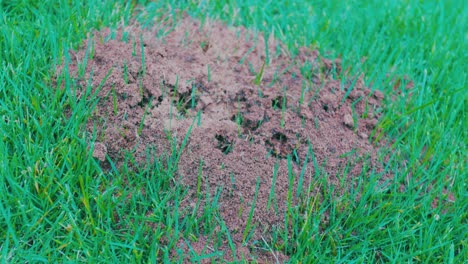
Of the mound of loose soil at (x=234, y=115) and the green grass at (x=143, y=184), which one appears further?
the mound of loose soil at (x=234, y=115)

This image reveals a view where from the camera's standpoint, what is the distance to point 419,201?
9.53ft

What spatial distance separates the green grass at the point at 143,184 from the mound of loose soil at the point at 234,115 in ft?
0.25

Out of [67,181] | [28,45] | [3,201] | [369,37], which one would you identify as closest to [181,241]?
[67,181]

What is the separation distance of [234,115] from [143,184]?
0.62 m

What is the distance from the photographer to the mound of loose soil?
9.03 ft

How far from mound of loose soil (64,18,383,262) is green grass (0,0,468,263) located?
0.08 meters

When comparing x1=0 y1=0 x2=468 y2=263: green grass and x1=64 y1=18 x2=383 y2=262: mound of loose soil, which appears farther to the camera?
x1=64 y1=18 x2=383 y2=262: mound of loose soil

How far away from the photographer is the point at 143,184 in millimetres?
2707

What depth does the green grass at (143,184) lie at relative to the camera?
2557 mm

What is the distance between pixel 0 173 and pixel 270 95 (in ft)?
4.50

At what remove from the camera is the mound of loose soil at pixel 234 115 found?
2.75m

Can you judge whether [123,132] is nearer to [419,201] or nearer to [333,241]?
[333,241]

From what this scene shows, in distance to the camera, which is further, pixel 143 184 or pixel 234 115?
pixel 234 115

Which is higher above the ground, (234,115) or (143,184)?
(234,115)
